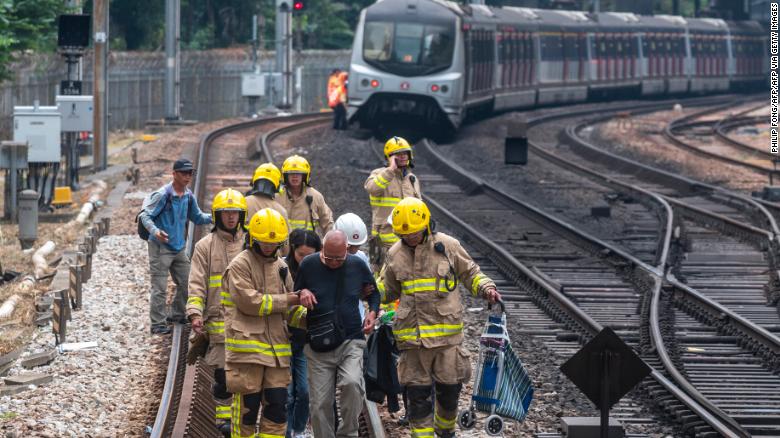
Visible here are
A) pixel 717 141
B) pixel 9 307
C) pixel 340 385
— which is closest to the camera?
pixel 340 385

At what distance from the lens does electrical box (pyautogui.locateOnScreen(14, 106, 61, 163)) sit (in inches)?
899

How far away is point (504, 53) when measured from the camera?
3797 centimetres

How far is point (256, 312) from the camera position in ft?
26.3

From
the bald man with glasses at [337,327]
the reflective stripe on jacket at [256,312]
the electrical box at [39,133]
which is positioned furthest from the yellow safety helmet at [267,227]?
the electrical box at [39,133]

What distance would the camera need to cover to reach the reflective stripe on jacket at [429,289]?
8461 millimetres

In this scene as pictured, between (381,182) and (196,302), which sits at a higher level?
(381,182)

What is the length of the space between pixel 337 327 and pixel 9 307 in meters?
7.03

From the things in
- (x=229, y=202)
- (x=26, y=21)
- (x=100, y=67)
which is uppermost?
(x=26, y=21)

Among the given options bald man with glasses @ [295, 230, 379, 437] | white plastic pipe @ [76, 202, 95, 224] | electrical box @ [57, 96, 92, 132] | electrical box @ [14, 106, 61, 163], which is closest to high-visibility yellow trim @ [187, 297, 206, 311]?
bald man with glasses @ [295, 230, 379, 437]

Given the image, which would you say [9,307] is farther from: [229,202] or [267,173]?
[229,202]

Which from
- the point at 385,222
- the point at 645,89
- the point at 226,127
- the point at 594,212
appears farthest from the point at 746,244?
the point at 645,89

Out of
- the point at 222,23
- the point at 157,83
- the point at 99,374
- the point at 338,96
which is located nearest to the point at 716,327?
the point at 99,374

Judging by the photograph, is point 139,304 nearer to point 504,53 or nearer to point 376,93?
point 376,93

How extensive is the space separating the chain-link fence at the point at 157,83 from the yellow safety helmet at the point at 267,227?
89.0 ft
